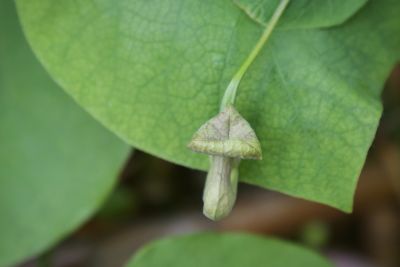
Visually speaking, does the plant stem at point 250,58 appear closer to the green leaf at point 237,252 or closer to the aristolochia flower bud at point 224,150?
the aristolochia flower bud at point 224,150

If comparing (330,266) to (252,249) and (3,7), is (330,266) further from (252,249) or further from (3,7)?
(3,7)

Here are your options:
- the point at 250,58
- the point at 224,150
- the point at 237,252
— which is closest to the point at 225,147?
the point at 224,150

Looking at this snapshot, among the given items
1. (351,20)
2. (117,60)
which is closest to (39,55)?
(117,60)

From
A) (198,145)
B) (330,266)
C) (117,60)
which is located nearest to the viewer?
(198,145)

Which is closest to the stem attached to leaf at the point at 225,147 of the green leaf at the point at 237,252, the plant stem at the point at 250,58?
the plant stem at the point at 250,58

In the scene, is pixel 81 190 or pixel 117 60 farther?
pixel 81 190
